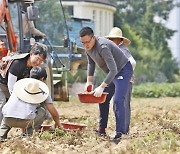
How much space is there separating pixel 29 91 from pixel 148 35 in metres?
39.6

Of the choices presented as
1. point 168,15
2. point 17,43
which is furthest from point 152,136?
point 168,15

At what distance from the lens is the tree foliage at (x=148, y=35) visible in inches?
1636

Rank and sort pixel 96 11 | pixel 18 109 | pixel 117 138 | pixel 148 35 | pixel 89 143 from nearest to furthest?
pixel 89 143 → pixel 18 109 → pixel 117 138 → pixel 96 11 → pixel 148 35

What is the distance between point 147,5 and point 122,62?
135ft

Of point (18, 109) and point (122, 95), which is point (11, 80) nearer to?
point (18, 109)

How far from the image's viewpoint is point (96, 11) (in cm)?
4050

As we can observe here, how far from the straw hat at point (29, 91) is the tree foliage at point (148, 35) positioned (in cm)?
3051

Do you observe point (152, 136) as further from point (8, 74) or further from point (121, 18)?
point (121, 18)

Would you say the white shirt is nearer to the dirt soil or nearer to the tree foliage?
the dirt soil

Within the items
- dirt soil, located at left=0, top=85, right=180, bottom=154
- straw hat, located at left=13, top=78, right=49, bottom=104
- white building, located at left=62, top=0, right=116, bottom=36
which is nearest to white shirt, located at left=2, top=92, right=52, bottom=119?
straw hat, located at left=13, top=78, right=49, bottom=104

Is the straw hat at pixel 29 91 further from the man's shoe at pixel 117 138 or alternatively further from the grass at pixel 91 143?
the man's shoe at pixel 117 138

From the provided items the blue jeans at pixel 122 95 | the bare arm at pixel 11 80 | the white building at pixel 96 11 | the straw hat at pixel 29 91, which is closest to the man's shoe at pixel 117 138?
the blue jeans at pixel 122 95

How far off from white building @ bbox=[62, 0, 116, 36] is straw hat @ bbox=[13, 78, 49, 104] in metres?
29.5

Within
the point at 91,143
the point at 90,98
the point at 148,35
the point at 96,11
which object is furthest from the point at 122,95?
the point at 148,35
